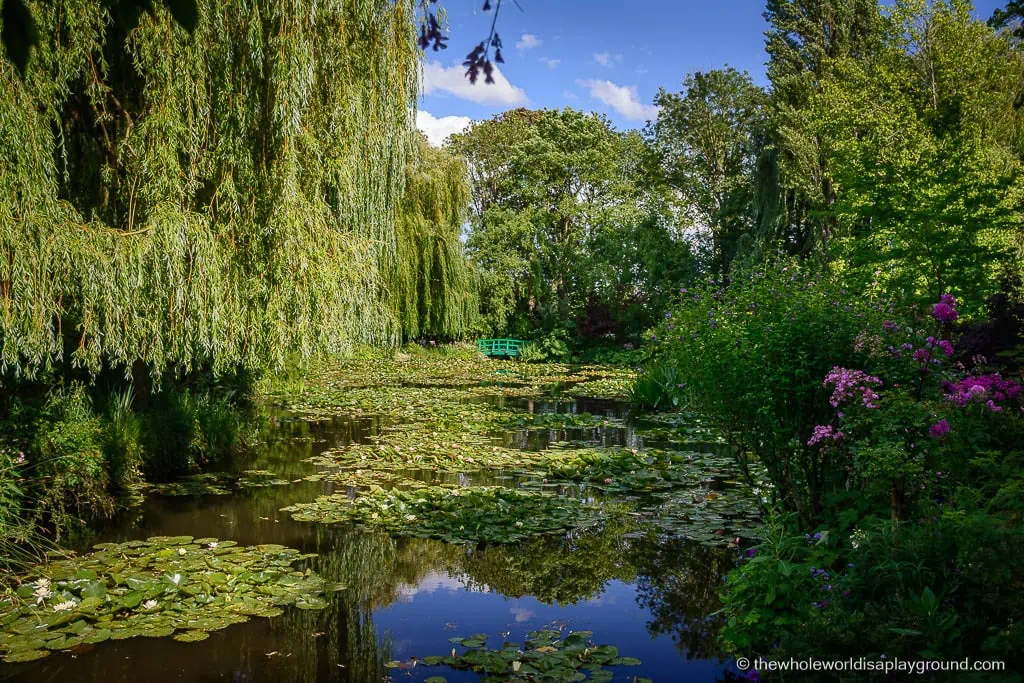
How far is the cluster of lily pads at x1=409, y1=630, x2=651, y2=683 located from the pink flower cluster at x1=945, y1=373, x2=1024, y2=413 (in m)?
2.32

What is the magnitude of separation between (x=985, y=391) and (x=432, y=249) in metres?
16.4

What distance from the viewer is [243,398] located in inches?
435

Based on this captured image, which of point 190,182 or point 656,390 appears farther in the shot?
point 656,390

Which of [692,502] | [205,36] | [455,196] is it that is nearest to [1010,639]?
[692,502]

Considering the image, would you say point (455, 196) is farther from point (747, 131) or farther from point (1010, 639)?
point (1010, 639)

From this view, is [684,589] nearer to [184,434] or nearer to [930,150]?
[184,434]

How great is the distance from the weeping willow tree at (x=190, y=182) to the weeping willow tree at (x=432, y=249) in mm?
11036

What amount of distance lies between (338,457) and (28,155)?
4.65m

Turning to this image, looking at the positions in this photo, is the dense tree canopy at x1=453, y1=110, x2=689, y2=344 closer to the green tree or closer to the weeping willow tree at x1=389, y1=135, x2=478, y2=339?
the weeping willow tree at x1=389, y1=135, x2=478, y2=339

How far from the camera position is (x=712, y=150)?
27.4 m

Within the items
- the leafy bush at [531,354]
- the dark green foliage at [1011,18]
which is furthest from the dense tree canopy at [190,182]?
the leafy bush at [531,354]

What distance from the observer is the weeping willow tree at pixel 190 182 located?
539 cm

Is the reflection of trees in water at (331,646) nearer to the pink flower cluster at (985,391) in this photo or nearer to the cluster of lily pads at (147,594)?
the cluster of lily pads at (147,594)

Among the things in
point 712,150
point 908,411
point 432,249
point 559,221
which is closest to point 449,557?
point 908,411
